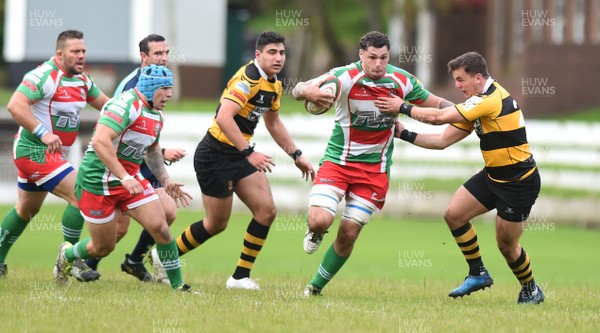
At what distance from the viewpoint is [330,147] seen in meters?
11.3

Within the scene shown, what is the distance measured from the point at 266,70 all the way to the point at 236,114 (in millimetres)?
561

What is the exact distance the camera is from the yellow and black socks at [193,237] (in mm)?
12008

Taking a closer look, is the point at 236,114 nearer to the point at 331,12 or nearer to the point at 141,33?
the point at 141,33

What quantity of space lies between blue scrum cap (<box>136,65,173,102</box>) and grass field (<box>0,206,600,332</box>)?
1.93 meters

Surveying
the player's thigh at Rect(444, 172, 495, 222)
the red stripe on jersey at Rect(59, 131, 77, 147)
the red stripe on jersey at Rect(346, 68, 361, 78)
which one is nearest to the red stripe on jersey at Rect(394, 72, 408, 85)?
the red stripe on jersey at Rect(346, 68, 361, 78)

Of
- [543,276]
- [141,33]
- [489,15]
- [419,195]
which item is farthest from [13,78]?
[543,276]

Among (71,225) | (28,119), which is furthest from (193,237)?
(28,119)

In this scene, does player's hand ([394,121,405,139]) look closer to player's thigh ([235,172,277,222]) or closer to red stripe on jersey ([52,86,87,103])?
player's thigh ([235,172,277,222])

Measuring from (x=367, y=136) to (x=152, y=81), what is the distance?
2.26 m

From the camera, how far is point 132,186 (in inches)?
392

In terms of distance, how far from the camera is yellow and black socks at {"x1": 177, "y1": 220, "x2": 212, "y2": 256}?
12008 mm

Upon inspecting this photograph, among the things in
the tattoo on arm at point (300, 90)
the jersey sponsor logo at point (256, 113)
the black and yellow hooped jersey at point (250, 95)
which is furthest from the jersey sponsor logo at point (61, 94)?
the tattoo on arm at point (300, 90)

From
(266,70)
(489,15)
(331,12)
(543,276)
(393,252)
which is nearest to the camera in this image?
(266,70)

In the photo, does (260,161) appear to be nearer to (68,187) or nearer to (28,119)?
(68,187)
